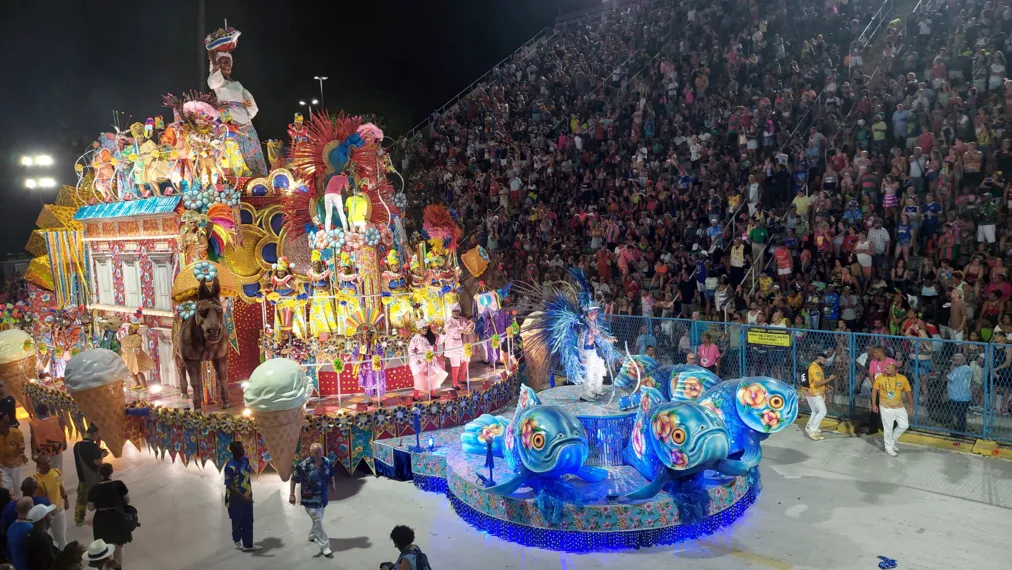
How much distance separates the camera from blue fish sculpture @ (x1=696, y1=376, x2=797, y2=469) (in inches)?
347

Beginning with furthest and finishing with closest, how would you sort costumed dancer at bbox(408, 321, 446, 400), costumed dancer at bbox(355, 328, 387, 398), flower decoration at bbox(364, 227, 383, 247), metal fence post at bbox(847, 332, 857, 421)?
1. flower decoration at bbox(364, 227, 383, 247)
2. metal fence post at bbox(847, 332, 857, 421)
3. costumed dancer at bbox(408, 321, 446, 400)
4. costumed dancer at bbox(355, 328, 387, 398)

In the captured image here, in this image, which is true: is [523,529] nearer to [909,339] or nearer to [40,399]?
[909,339]

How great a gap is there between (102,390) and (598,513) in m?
7.58

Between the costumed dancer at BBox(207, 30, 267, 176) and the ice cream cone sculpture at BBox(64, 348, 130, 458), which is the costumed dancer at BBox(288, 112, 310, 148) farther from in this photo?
the ice cream cone sculpture at BBox(64, 348, 130, 458)

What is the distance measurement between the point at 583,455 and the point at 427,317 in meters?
5.33

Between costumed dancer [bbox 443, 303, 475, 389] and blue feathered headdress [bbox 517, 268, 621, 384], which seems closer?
blue feathered headdress [bbox 517, 268, 621, 384]

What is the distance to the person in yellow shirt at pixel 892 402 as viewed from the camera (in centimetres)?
1055

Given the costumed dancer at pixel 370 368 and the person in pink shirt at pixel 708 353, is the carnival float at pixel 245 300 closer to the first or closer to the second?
the costumed dancer at pixel 370 368

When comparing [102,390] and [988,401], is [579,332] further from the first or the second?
[102,390]

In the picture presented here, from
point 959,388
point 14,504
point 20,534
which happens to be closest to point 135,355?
point 14,504

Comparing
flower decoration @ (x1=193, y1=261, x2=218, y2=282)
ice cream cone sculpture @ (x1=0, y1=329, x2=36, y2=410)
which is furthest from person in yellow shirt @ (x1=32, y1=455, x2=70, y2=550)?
ice cream cone sculpture @ (x1=0, y1=329, x2=36, y2=410)

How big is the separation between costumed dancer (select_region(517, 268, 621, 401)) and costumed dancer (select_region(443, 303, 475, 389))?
7.57 feet

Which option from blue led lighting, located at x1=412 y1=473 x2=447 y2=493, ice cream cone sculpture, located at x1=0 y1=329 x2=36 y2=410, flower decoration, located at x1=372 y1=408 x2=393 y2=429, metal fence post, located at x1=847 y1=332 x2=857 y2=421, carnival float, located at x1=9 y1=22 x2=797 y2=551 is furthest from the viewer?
ice cream cone sculpture, located at x1=0 y1=329 x2=36 y2=410

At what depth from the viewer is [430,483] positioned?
1032 centimetres
